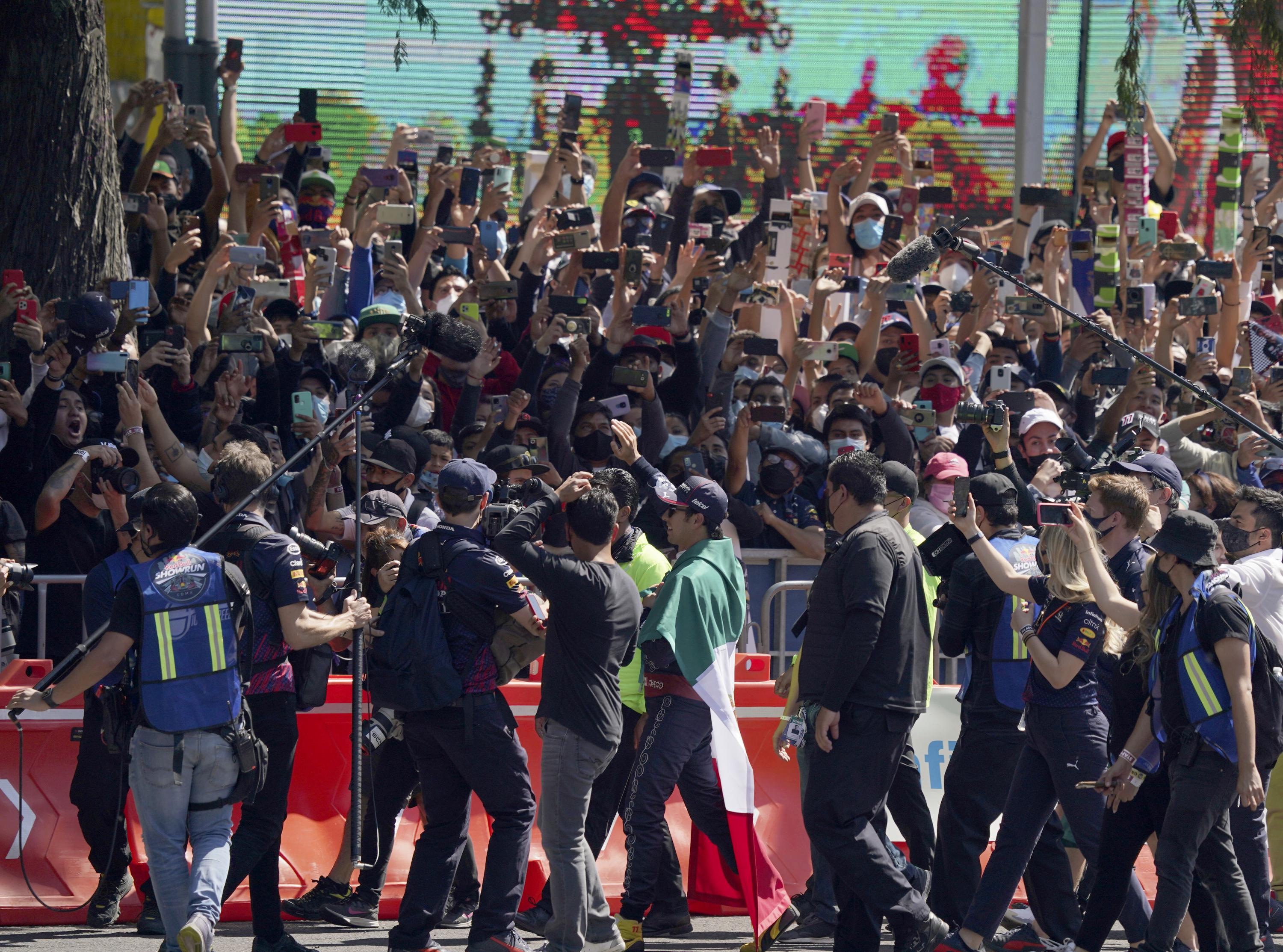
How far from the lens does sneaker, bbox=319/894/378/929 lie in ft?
23.1

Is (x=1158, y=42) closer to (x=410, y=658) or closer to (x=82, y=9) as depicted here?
(x=82, y=9)

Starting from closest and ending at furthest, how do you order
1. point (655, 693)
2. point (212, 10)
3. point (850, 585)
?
point (850, 585), point (655, 693), point (212, 10)

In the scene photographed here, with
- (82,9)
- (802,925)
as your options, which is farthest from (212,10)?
(802,925)

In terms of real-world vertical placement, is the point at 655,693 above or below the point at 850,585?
below

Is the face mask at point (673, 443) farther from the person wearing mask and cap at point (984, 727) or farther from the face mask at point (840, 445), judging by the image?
the person wearing mask and cap at point (984, 727)

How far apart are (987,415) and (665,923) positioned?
8.65ft

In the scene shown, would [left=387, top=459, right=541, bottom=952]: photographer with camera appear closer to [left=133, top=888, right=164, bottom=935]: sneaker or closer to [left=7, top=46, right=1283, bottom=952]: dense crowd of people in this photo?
[left=7, top=46, right=1283, bottom=952]: dense crowd of people

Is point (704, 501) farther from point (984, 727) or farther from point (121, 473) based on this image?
point (121, 473)

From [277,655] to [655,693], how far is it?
1557 millimetres

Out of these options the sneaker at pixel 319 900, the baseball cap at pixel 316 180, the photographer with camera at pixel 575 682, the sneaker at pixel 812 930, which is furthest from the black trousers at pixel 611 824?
the baseball cap at pixel 316 180

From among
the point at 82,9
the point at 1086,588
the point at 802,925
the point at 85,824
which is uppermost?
the point at 82,9

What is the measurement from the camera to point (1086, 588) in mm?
6355

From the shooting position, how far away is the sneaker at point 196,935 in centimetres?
563

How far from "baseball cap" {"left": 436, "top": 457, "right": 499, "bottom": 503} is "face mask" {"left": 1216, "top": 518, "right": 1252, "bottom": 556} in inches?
126
